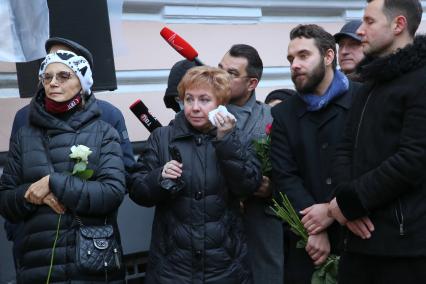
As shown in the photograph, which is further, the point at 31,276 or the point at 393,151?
the point at 31,276

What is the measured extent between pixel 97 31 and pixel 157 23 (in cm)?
137

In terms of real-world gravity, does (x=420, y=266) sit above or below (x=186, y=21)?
below

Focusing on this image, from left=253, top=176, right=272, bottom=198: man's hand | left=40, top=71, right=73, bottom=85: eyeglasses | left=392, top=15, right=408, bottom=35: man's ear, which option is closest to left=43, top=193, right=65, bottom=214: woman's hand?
left=40, top=71, right=73, bottom=85: eyeglasses

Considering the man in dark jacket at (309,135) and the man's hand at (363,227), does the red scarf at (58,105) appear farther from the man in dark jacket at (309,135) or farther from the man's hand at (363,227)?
the man's hand at (363,227)

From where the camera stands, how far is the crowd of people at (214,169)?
3254 mm

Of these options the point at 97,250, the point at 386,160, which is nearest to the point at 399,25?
the point at 386,160

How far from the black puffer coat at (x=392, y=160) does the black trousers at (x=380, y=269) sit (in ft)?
0.16

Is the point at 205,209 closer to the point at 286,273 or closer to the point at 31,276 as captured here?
the point at 286,273

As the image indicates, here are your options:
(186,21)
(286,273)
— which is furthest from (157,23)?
(286,273)

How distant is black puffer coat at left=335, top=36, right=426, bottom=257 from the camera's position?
3078 millimetres

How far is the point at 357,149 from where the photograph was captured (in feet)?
10.9

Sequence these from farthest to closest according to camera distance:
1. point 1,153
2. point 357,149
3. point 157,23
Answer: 1. point 157,23
2. point 1,153
3. point 357,149

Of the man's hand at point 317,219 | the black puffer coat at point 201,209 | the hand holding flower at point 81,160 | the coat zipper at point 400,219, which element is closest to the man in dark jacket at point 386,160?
the coat zipper at point 400,219

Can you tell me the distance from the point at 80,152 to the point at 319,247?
1200 millimetres
